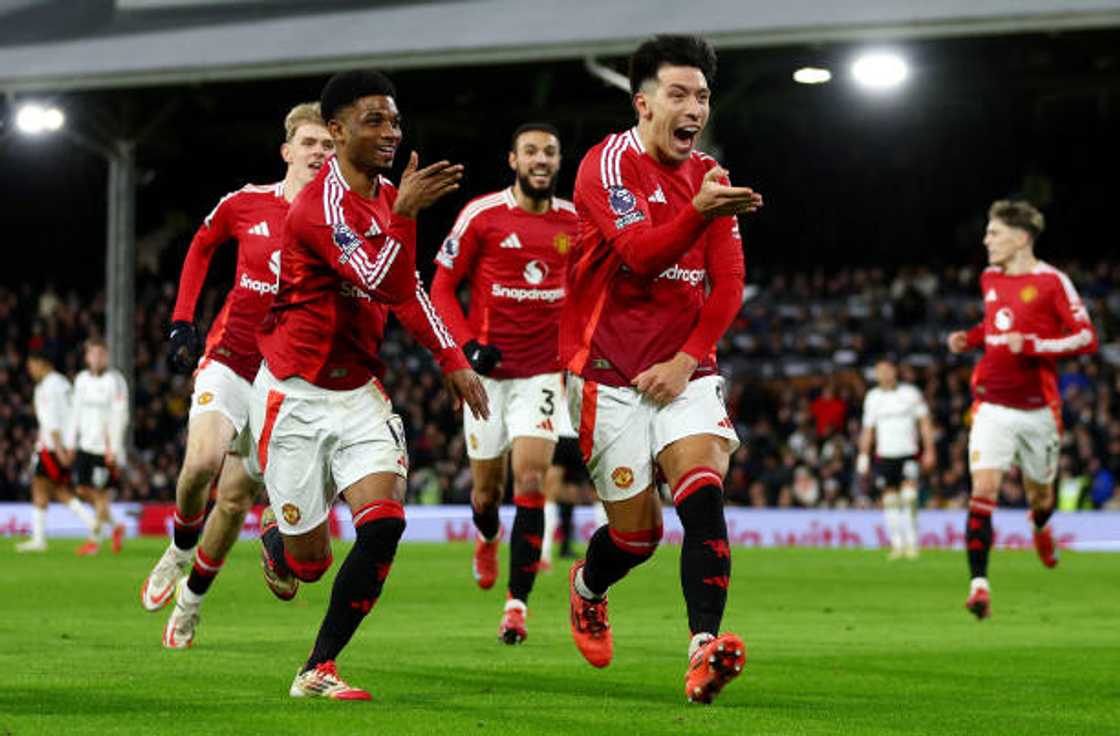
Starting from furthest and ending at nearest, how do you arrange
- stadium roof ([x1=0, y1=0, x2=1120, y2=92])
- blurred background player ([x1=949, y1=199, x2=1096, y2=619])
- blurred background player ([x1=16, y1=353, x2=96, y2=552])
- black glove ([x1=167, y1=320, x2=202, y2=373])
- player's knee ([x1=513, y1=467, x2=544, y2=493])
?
blurred background player ([x1=16, y1=353, x2=96, y2=552]) → stadium roof ([x1=0, y1=0, x2=1120, y2=92]) → blurred background player ([x1=949, y1=199, x2=1096, y2=619]) → player's knee ([x1=513, y1=467, x2=544, y2=493]) → black glove ([x1=167, y1=320, x2=202, y2=373])

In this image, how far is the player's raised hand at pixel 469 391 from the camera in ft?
25.1

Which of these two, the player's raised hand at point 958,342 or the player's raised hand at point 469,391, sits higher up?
the player's raised hand at point 958,342

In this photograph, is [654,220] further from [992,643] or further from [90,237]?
[90,237]

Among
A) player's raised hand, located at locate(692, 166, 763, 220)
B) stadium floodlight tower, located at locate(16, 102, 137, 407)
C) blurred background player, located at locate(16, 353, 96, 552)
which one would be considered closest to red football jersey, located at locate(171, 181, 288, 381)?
player's raised hand, located at locate(692, 166, 763, 220)

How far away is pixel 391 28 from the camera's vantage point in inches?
1038

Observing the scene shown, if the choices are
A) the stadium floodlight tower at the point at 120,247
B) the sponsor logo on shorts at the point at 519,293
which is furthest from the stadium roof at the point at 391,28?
the sponsor logo on shorts at the point at 519,293

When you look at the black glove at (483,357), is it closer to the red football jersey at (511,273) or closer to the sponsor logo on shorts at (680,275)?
the red football jersey at (511,273)

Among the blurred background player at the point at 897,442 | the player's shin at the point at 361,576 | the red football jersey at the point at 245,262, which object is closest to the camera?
the player's shin at the point at 361,576

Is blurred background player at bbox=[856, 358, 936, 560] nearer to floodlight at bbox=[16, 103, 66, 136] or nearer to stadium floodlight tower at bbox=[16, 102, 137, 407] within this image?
stadium floodlight tower at bbox=[16, 102, 137, 407]

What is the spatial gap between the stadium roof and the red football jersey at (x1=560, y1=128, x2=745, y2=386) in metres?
14.6

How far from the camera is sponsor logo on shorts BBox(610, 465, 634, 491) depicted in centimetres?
782

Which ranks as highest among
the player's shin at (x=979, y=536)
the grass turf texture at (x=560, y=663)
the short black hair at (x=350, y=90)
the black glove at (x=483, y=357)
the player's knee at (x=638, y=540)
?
the short black hair at (x=350, y=90)

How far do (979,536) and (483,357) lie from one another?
4.37 meters

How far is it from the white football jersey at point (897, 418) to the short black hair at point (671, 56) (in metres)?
15.7
